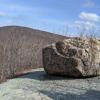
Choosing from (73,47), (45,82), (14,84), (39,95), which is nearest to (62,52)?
(73,47)

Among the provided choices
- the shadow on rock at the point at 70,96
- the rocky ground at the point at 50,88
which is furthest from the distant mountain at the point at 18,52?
the shadow on rock at the point at 70,96

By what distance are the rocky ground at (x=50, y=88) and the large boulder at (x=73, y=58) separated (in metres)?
0.28

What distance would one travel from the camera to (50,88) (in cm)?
1224

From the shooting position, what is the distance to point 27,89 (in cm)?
1209

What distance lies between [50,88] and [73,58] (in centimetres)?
219

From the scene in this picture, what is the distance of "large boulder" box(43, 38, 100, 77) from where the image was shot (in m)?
14.2

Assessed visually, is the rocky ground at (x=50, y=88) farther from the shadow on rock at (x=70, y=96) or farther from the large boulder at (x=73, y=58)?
the large boulder at (x=73, y=58)

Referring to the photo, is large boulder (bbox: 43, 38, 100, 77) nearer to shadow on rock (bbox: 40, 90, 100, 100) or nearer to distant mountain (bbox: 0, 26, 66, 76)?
distant mountain (bbox: 0, 26, 66, 76)

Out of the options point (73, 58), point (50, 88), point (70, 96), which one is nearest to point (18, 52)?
point (73, 58)

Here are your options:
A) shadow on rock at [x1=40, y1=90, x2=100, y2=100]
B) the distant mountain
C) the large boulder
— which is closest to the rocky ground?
shadow on rock at [x1=40, y1=90, x2=100, y2=100]

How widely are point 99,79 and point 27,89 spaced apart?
3.25 meters

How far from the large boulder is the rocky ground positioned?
278 millimetres

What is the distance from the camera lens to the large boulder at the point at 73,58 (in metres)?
14.2

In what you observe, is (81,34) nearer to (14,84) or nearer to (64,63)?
(64,63)
